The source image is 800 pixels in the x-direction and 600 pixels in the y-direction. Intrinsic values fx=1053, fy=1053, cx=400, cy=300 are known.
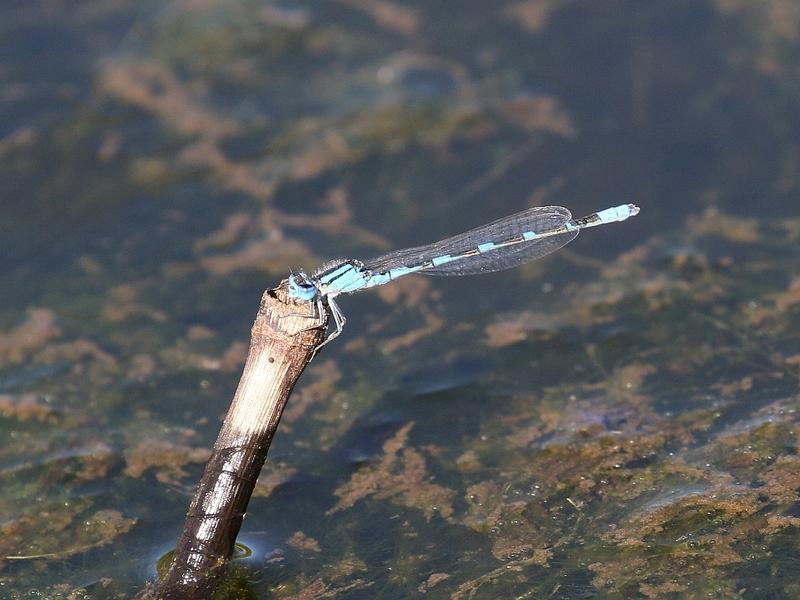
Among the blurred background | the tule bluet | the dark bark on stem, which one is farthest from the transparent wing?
the dark bark on stem

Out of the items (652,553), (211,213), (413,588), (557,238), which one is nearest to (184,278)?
(211,213)

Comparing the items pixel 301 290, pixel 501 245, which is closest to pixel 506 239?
pixel 501 245

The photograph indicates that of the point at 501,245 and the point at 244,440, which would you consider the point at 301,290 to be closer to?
the point at 244,440

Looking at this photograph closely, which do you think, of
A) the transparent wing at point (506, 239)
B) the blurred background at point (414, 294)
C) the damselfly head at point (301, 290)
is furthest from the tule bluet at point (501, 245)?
the damselfly head at point (301, 290)

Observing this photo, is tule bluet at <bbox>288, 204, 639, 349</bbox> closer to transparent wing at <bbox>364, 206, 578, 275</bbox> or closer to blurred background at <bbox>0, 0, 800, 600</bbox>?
transparent wing at <bbox>364, 206, 578, 275</bbox>

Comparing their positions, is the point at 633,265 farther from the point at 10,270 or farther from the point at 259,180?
the point at 10,270

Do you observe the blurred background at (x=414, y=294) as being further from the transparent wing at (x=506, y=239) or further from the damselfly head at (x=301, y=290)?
the damselfly head at (x=301, y=290)
